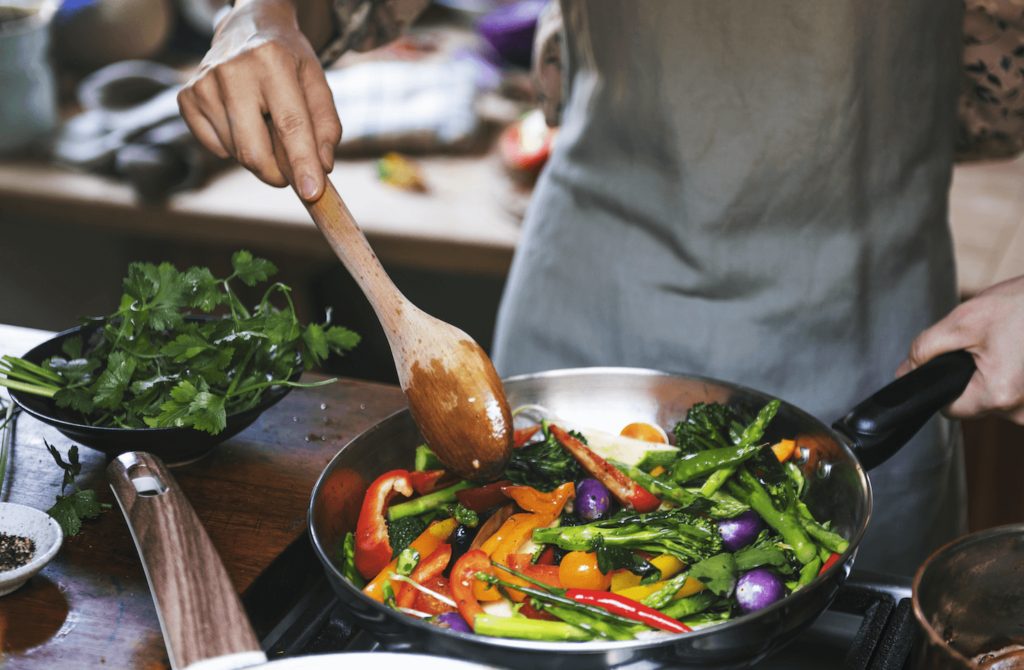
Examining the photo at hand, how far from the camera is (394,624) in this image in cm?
68

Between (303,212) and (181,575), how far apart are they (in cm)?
180

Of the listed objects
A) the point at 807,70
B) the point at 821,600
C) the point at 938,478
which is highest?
the point at 807,70

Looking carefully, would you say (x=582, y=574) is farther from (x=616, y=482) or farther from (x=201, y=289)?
(x=201, y=289)

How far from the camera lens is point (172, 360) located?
1.04 metres

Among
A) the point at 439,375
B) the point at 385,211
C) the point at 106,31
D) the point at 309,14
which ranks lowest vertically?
the point at 385,211

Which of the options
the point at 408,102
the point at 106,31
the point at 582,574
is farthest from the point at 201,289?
the point at 106,31

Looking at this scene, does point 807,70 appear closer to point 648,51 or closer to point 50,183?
point 648,51

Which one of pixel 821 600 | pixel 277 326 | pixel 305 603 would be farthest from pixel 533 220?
pixel 821 600

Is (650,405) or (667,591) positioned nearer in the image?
(667,591)

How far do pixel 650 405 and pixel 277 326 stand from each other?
486 mm

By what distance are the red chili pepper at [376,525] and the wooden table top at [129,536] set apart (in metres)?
0.10

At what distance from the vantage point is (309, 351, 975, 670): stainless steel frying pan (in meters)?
0.64

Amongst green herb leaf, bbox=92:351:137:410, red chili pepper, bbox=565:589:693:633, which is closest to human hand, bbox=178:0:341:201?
green herb leaf, bbox=92:351:137:410

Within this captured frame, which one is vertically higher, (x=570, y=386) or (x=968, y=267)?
(x=570, y=386)
